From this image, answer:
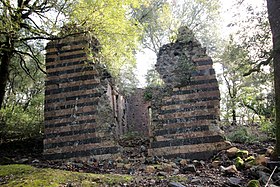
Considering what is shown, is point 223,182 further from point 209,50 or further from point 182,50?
point 209,50

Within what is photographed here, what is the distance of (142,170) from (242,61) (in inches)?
224

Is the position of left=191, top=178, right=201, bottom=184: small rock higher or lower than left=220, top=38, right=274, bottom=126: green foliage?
lower

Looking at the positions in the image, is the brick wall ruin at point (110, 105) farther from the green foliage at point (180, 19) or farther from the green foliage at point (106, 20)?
the green foliage at point (180, 19)

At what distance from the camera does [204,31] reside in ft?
67.2

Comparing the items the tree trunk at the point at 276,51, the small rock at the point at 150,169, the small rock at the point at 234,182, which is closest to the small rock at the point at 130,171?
the small rock at the point at 150,169

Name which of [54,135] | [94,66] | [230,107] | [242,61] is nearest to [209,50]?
[230,107]

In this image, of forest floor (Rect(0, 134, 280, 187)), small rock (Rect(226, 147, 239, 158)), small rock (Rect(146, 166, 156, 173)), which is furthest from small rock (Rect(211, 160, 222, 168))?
small rock (Rect(146, 166, 156, 173))

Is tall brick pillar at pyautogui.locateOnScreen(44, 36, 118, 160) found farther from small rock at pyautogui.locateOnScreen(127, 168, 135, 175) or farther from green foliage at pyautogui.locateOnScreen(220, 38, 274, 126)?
green foliage at pyautogui.locateOnScreen(220, 38, 274, 126)

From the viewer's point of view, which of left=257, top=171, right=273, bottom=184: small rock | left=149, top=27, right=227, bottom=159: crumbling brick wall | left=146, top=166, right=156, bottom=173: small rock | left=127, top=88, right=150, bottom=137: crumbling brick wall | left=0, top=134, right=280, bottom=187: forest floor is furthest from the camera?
left=127, top=88, right=150, bottom=137: crumbling brick wall

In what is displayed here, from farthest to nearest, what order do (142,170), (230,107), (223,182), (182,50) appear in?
(230,107)
(182,50)
(142,170)
(223,182)

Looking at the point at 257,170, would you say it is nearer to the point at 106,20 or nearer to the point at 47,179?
the point at 47,179

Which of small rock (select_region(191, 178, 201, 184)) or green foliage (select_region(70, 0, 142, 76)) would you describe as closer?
small rock (select_region(191, 178, 201, 184))

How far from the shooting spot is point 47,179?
4199 mm

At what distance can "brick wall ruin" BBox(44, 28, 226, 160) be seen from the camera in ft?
24.6
